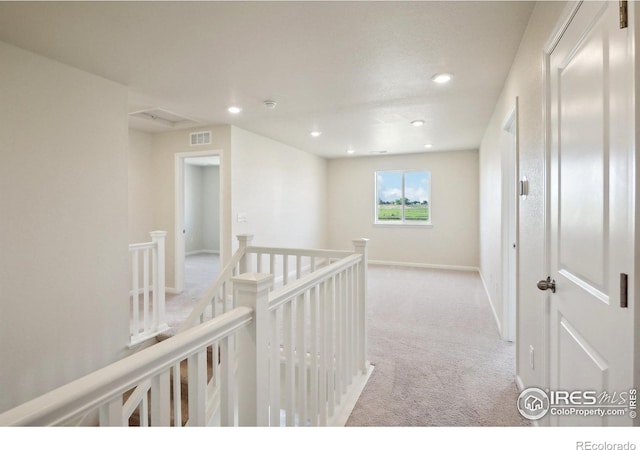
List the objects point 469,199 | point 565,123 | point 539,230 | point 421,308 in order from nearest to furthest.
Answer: point 565,123
point 539,230
point 421,308
point 469,199

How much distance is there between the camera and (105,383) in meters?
0.68

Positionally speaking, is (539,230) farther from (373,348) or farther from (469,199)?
(469,199)

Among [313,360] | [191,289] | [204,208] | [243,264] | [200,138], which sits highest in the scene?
[200,138]

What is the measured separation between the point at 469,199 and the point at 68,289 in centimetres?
640

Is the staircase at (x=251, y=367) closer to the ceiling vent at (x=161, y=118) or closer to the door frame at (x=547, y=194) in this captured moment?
the door frame at (x=547, y=194)

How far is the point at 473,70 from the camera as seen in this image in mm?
2654

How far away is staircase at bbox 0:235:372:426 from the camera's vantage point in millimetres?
679

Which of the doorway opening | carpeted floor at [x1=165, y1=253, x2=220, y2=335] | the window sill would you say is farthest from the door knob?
the doorway opening

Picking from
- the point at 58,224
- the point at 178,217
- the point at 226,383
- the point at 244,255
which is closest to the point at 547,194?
the point at 226,383

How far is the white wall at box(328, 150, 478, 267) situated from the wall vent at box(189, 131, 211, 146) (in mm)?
3496

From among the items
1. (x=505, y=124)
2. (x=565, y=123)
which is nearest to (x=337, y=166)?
(x=505, y=124)

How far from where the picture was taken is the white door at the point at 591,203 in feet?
2.94

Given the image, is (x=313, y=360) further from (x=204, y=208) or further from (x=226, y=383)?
(x=204, y=208)

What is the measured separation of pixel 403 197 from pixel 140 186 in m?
5.03
